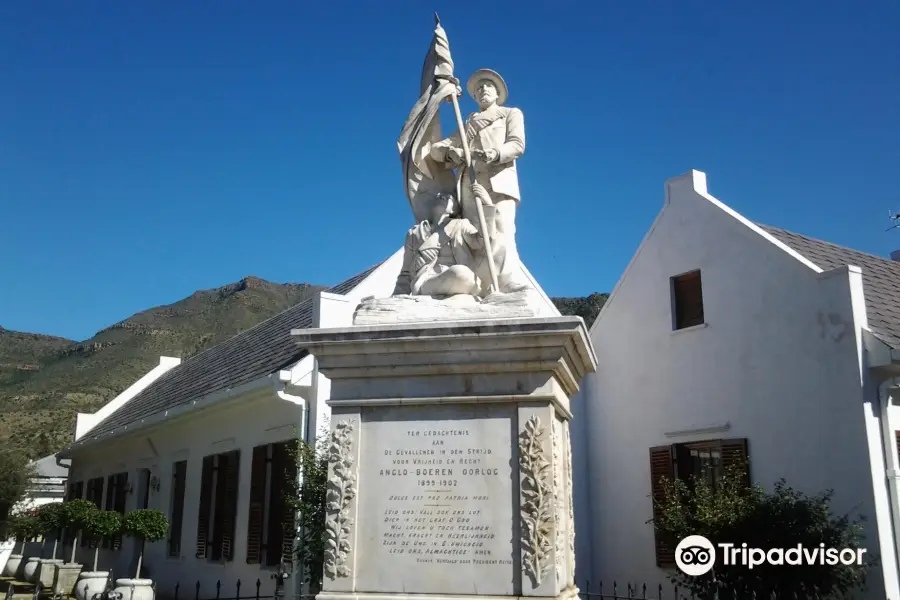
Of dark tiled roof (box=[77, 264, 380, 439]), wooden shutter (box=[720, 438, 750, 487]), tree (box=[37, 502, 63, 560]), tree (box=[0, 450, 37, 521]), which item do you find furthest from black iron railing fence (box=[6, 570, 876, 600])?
tree (box=[0, 450, 37, 521])

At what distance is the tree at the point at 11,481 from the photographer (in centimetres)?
3212

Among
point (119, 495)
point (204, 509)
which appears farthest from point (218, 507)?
point (119, 495)

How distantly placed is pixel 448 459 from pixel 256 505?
33.7 ft

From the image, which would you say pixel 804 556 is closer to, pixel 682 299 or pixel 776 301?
pixel 776 301

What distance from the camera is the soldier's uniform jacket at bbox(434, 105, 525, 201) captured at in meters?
6.64

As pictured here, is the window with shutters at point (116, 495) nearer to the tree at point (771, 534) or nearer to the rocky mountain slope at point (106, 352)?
the tree at point (771, 534)

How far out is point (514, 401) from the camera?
5.78 meters

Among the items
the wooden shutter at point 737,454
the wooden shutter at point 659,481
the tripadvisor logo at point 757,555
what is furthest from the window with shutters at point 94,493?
the tripadvisor logo at point 757,555

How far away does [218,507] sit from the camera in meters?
16.6

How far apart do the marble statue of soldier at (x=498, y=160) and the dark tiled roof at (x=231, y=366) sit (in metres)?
8.46

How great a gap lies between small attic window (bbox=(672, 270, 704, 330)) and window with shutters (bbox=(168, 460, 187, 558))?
36.4ft

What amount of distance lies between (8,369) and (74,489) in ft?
179

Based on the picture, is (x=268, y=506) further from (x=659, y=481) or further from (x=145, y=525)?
(x=659, y=481)

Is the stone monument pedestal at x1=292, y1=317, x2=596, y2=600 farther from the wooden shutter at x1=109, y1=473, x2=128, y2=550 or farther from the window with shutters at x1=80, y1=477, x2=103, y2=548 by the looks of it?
the window with shutters at x1=80, y1=477, x2=103, y2=548
